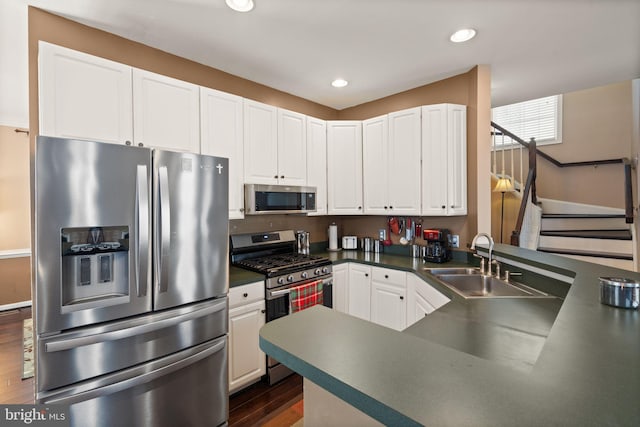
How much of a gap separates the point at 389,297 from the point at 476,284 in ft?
2.55

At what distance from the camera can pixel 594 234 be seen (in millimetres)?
4090

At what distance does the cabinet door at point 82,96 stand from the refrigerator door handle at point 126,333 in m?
1.18

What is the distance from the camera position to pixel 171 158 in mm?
1797

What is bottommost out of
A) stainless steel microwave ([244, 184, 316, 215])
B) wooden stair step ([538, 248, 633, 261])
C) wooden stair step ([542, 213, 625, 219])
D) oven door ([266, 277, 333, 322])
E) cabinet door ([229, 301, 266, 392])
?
cabinet door ([229, 301, 266, 392])

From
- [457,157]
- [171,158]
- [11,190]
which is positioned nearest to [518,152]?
[457,157]

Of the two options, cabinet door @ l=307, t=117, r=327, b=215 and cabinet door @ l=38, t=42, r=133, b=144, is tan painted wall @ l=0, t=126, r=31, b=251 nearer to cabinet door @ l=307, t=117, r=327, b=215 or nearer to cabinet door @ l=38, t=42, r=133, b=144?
cabinet door @ l=38, t=42, r=133, b=144

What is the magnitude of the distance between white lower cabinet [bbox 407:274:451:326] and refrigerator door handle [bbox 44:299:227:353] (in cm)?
158

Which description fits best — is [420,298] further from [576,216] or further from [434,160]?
[576,216]

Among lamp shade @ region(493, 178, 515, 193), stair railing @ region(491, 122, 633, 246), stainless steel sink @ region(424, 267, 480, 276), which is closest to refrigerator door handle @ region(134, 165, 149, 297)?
stainless steel sink @ region(424, 267, 480, 276)

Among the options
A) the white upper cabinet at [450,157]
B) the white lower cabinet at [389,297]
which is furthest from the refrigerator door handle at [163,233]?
the white upper cabinet at [450,157]

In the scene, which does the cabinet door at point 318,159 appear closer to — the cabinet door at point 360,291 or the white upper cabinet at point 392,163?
the white upper cabinet at point 392,163

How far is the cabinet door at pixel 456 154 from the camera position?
2.85 m

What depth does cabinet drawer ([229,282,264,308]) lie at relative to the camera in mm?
2254

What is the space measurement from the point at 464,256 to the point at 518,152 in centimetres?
350
